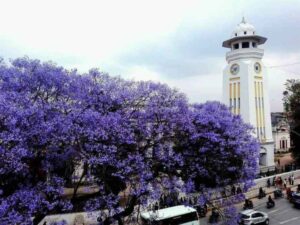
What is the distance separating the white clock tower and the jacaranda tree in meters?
22.5

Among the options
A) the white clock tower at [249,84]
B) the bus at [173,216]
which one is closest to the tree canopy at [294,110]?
the white clock tower at [249,84]

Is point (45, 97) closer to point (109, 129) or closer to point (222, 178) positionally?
point (109, 129)

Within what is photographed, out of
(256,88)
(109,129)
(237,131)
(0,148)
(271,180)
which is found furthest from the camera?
(256,88)

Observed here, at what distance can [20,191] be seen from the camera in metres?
11.0

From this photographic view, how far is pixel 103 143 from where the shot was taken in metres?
12.2

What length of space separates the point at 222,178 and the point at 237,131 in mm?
1892

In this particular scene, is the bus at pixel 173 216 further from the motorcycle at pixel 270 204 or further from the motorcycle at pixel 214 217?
the motorcycle at pixel 270 204

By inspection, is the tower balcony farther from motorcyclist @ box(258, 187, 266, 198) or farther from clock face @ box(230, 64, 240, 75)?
motorcyclist @ box(258, 187, 266, 198)

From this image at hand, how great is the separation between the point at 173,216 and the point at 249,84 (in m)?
21.9

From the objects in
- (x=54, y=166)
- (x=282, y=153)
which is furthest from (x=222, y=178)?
(x=282, y=153)

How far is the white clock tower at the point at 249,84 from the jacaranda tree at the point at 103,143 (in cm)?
2247

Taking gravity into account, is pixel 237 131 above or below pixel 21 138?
above

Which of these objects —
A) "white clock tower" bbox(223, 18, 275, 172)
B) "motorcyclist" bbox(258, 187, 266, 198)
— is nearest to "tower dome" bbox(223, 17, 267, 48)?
"white clock tower" bbox(223, 18, 275, 172)

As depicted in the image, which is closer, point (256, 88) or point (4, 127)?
point (4, 127)
